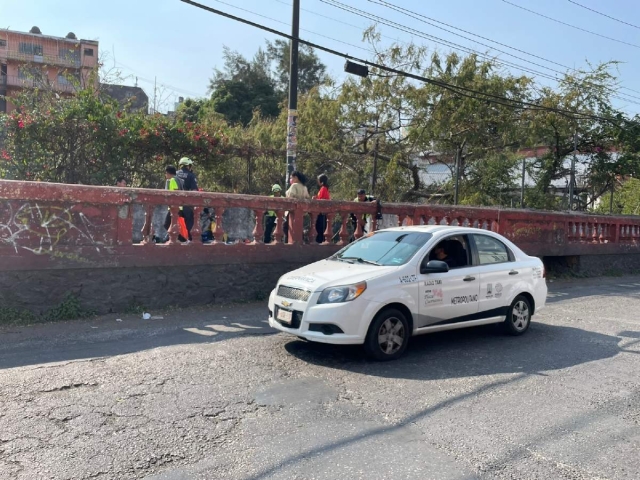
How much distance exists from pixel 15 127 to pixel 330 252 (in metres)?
7.03

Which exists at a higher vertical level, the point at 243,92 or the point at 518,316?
the point at 243,92

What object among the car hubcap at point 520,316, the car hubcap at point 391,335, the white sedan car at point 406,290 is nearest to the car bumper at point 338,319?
the white sedan car at point 406,290

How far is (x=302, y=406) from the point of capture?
504 centimetres

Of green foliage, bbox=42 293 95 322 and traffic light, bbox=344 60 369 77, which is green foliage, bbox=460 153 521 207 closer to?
traffic light, bbox=344 60 369 77

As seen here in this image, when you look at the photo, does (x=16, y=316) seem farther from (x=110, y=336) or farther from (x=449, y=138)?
(x=449, y=138)

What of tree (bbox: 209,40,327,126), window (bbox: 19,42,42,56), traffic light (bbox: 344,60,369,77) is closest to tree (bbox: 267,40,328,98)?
tree (bbox: 209,40,327,126)

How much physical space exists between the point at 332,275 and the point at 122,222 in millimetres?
3478

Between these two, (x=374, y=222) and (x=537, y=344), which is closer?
(x=537, y=344)

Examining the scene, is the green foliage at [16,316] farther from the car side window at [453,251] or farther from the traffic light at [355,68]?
the traffic light at [355,68]

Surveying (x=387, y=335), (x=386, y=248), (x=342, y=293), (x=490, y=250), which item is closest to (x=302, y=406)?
(x=342, y=293)

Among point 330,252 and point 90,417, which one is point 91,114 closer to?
point 330,252

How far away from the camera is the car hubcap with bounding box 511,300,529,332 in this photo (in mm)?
7844

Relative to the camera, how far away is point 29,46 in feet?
172

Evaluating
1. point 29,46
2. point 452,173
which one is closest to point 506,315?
point 452,173
